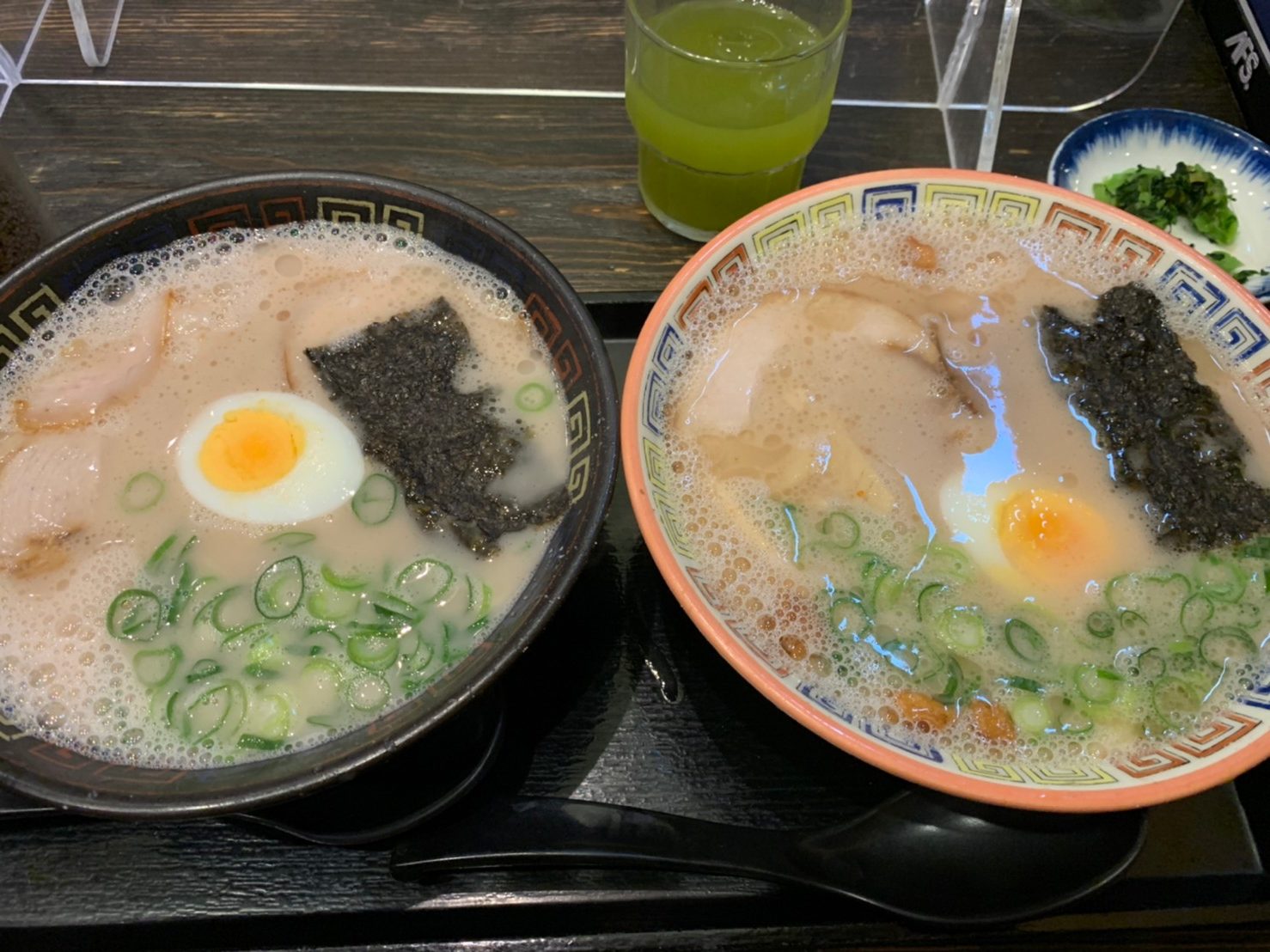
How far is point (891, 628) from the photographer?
138 cm

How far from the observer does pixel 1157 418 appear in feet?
5.11

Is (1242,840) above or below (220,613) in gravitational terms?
below

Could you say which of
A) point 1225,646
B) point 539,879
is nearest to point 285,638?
point 539,879

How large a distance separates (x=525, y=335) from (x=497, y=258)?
0.46 feet

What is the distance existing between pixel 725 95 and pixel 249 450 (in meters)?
1.14

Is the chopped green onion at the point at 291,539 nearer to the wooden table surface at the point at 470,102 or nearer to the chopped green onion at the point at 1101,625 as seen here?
the wooden table surface at the point at 470,102

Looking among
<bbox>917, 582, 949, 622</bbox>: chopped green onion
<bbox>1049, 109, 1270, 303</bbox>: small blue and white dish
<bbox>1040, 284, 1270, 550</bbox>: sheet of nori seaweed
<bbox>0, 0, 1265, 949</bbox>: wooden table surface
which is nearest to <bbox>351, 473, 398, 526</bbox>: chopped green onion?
<bbox>0, 0, 1265, 949</bbox>: wooden table surface

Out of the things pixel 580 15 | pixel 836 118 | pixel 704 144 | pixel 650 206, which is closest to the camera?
pixel 704 144

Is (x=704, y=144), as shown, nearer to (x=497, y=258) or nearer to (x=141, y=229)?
(x=497, y=258)

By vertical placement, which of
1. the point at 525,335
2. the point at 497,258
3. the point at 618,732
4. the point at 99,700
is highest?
the point at 497,258

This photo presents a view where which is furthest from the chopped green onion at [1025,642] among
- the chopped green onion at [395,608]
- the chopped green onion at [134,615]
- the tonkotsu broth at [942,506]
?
the chopped green onion at [134,615]

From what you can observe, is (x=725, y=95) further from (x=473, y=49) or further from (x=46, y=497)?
(x=46, y=497)

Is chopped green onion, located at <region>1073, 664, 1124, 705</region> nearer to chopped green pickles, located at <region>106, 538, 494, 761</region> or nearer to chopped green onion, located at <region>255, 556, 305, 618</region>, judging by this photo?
chopped green pickles, located at <region>106, 538, 494, 761</region>

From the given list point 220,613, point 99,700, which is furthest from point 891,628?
point 99,700
